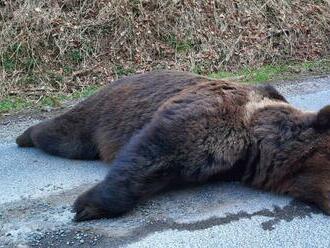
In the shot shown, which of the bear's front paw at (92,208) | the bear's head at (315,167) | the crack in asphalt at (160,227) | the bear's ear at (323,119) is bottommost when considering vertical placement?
the crack in asphalt at (160,227)

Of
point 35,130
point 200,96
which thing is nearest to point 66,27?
point 35,130

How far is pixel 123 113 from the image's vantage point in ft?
15.5

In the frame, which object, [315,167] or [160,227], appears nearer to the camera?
[160,227]

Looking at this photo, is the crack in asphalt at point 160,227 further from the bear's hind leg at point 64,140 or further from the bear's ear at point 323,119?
the bear's hind leg at point 64,140

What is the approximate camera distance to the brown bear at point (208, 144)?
3803mm

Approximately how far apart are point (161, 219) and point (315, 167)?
1.11 meters

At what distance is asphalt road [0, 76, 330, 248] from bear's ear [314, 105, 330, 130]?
0.57 metres

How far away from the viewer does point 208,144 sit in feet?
13.0

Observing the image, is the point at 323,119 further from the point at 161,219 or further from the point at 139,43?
the point at 139,43

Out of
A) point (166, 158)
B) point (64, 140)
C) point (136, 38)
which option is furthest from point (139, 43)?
point (166, 158)

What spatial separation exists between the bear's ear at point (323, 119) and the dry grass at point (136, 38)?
181 inches

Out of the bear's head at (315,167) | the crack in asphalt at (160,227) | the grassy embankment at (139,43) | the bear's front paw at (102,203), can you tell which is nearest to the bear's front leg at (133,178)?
the bear's front paw at (102,203)

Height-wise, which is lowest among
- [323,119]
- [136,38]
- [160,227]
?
[160,227]

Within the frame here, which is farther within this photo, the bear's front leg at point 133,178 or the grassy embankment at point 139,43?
the grassy embankment at point 139,43
